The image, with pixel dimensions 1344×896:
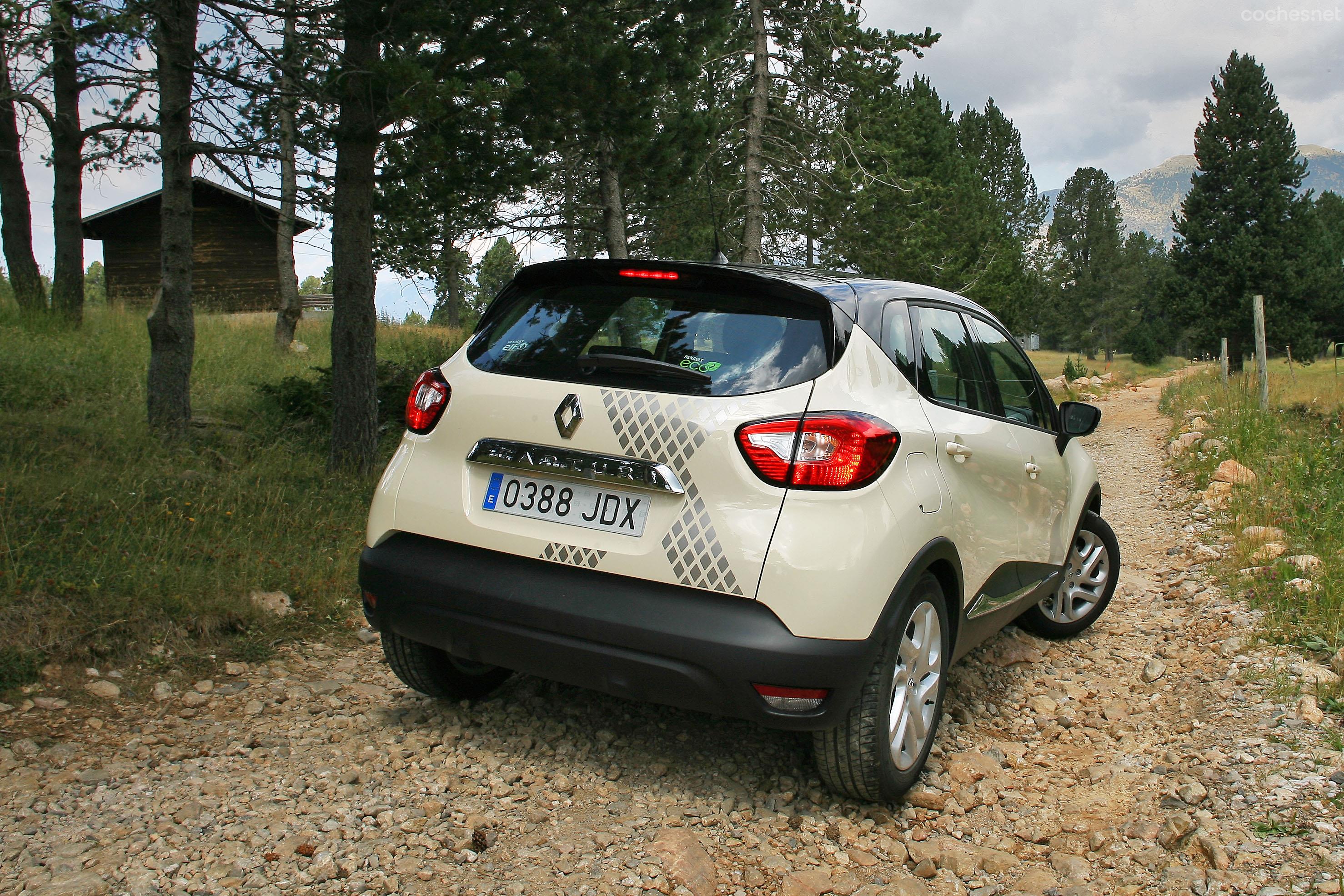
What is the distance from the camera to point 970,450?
11.9ft

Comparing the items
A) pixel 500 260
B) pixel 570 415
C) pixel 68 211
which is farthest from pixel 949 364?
pixel 68 211

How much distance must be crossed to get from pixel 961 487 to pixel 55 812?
318cm

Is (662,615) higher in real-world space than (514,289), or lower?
lower

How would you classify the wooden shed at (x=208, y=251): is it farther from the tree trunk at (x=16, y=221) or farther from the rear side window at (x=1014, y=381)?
the rear side window at (x=1014, y=381)

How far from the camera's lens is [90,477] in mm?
5945

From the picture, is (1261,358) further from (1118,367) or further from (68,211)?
(1118,367)

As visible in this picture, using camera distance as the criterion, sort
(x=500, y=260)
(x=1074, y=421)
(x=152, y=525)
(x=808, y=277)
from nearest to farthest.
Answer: (x=808, y=277)
(x=1074, y=421)
(x=152, y=525)
(x=500, y=260)

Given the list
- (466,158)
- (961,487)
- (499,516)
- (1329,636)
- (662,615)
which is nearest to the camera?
(662,615)

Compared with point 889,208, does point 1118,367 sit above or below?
below

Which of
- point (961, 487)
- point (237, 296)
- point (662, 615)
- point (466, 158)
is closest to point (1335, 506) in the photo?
point (961, 487)

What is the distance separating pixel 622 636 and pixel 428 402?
1.12 meters

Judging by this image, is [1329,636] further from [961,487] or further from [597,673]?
[597,673]

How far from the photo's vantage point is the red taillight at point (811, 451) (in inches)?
110

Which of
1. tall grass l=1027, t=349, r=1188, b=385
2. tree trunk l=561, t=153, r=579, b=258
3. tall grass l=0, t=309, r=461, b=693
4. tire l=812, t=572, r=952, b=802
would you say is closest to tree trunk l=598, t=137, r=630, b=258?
tree trunk l=561, t=153, r=579, b=258
